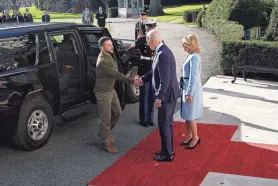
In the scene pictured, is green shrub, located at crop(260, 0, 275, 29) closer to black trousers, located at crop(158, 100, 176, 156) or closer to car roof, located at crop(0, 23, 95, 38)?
car roof, located at crop(0, 23, 95, 38)

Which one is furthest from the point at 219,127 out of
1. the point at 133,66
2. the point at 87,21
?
the point at 87,21

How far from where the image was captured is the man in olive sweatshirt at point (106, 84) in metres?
5.86

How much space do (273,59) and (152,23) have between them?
501 cm

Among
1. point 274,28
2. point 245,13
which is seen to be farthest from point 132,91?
point 245,13

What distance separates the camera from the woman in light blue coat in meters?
5.80

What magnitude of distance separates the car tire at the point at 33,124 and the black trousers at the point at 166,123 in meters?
1.85

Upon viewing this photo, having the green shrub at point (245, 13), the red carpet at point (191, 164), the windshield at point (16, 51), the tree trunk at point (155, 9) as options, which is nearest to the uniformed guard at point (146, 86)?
the red carpet at point (191, 164)

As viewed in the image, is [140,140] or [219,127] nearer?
[140,140]

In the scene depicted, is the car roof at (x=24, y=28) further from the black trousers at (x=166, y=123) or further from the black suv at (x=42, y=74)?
the black trousers at (x=166, y=123)

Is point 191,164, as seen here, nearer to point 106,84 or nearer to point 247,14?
point 106,84

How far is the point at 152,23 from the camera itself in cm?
680

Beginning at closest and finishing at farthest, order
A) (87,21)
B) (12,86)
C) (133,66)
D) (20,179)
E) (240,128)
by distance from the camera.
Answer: (20,179) → (12,86) → (240,128) → (133,66) → (87,21)

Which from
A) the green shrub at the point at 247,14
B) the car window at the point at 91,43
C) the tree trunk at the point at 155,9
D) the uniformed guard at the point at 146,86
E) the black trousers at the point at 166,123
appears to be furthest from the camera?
the tree trunk at the point at 155,9

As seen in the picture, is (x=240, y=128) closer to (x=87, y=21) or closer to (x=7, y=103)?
(x=7, y=103)
